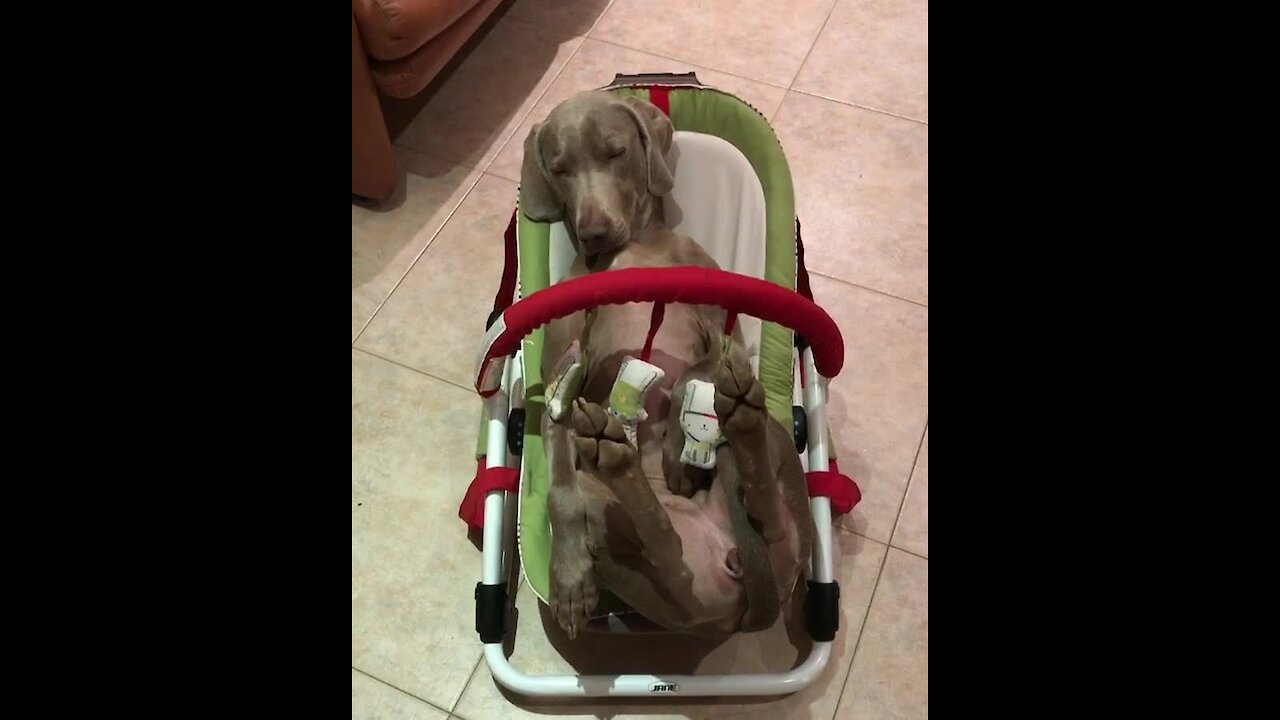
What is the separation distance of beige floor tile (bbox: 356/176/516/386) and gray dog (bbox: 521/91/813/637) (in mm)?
473

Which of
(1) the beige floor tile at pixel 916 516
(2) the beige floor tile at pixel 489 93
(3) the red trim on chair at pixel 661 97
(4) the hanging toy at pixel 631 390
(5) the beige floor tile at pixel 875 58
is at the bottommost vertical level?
(1) the beige floor tile at pixel 916 516

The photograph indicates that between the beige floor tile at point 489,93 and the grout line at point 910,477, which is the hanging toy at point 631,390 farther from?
the beige floor tile at point 489,93

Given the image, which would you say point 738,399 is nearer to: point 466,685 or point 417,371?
point 466,685

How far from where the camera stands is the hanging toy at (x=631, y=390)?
1.28 m

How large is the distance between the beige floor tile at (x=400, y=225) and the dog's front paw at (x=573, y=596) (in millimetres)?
943

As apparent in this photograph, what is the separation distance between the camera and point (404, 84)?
2.03m

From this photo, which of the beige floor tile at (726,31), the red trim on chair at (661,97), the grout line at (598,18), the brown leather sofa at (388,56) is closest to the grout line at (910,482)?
the red trim on chair at (661,97)

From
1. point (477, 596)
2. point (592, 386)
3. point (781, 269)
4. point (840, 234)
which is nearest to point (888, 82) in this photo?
point (840, 234)

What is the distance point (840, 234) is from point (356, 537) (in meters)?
1.31

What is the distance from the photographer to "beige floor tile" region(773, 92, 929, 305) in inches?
83.5

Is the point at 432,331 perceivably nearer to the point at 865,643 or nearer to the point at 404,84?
the point at 404,84

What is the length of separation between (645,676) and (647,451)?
1.19 ft

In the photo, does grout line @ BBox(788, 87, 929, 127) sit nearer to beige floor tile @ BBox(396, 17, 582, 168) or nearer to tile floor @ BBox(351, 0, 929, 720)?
tile floor @ BBox(351, 0, 929, 720)
